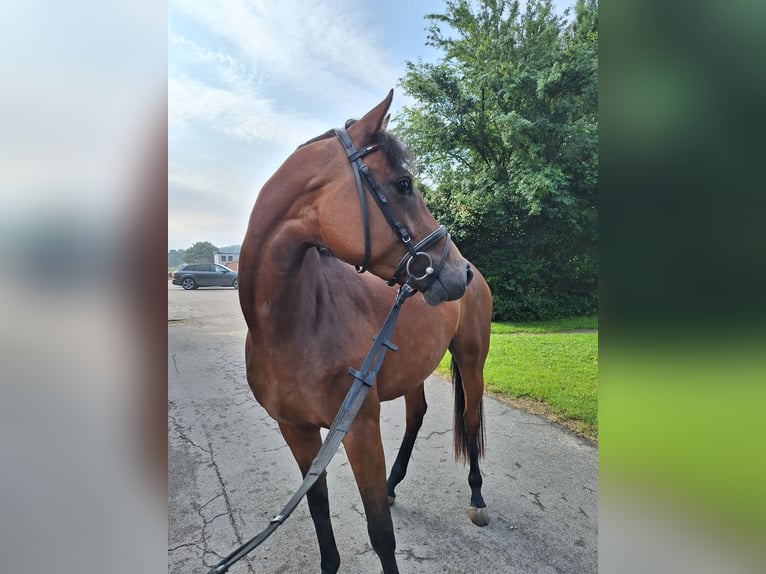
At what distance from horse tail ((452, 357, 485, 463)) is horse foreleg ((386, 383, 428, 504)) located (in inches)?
11.0

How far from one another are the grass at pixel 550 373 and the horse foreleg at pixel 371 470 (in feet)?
8.97

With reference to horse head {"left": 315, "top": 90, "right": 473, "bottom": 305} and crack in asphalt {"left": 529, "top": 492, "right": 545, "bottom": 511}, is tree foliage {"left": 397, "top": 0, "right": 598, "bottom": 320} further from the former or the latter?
horse head {"left": 315, "top": 90, "right": 473, "bottom": 305}

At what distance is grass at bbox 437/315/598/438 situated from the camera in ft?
13.1

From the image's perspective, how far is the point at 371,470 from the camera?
5.06 ft

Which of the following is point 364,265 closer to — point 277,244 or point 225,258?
point 277,244

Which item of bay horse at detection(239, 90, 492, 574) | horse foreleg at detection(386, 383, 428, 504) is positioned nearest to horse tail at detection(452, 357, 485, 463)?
horse foreleg at detection(386, 383, 428, 504)

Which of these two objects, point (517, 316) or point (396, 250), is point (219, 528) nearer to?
point (396, 250)

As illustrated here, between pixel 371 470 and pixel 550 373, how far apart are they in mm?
→ 4002
